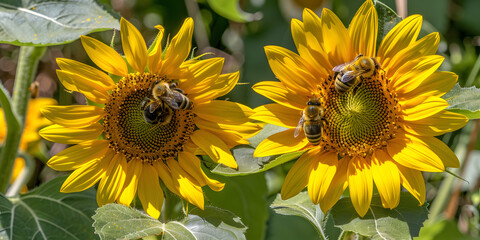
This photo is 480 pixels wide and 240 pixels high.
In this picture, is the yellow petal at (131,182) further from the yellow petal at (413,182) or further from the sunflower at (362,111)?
the yellow petal at (413,182)

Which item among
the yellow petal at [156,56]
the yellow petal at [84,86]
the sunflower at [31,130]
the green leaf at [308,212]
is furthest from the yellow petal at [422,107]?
the sunflower at [31,130]

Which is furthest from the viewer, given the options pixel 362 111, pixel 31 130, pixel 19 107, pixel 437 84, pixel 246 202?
pixel 31 130

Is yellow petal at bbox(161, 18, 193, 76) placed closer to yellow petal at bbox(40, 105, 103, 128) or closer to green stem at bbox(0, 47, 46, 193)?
yellow petal at bbox(40, 105, 103, 128)

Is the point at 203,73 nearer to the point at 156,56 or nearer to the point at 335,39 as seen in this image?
the point at 156,56

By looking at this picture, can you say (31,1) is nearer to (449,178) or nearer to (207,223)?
(207,223)

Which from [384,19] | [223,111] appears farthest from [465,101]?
[223,111]

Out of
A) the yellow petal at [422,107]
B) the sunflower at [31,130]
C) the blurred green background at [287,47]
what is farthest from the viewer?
the sunflower at [31,130]
